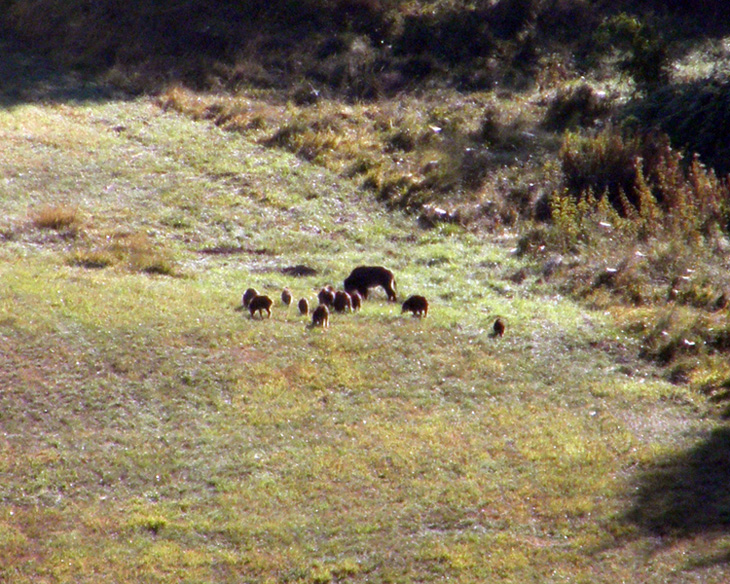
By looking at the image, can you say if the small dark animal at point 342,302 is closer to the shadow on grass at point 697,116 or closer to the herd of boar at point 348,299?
the herd of boar at point 348,299

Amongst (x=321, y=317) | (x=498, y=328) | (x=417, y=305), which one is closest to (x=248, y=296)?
(x=321, y=317)

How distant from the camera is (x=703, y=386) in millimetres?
11328

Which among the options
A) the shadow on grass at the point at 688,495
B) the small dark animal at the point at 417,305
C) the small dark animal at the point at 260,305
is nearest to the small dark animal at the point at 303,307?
the small dark animal at the point at 260,305

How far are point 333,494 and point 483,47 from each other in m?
23.3

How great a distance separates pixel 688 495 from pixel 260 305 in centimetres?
607

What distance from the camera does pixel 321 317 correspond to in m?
12.7

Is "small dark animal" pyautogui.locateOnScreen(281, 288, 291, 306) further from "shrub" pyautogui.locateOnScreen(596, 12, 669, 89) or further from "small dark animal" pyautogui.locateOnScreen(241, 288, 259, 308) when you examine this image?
"shrub" pyautogui.locateOnScreen(596, 12, 669, 89)

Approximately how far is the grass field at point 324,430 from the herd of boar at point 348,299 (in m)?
0.19

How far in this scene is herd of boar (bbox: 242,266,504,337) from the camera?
12773mm

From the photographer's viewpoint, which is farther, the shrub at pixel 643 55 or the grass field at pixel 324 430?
the shrub at pixel 643 55

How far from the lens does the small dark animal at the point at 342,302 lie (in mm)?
13461

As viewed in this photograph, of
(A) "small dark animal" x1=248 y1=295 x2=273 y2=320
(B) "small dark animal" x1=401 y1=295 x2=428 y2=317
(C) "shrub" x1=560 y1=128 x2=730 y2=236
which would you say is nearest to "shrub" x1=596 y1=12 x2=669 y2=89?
(C) "shrub" x1=560 y1=128 x2=730 y2=236

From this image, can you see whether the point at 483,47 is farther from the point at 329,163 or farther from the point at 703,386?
the point at 703,386

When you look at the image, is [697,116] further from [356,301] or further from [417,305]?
[356,301]
